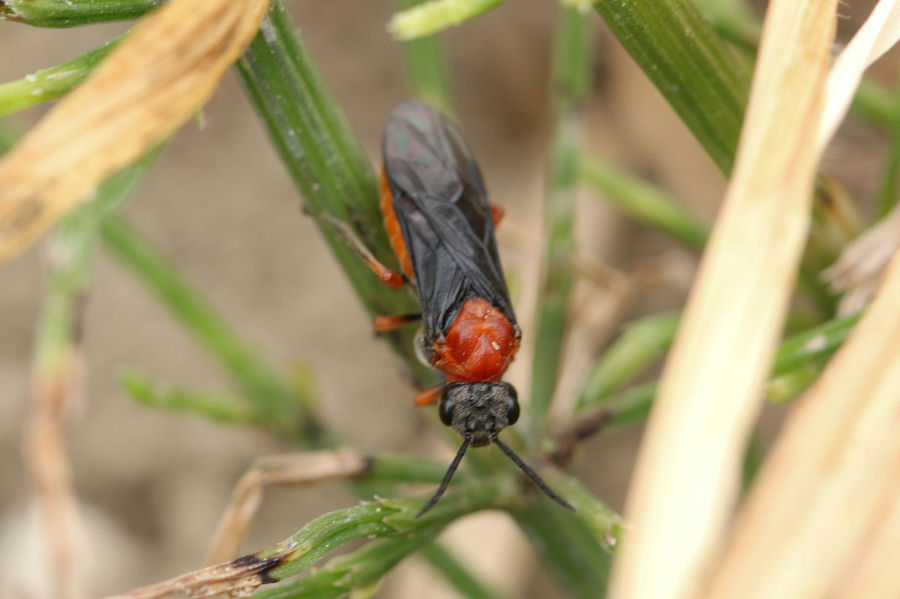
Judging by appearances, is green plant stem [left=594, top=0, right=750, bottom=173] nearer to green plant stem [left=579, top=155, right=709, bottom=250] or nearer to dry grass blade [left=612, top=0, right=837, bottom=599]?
dry grass blade [left=612, top=0, right=837, bottom=599]

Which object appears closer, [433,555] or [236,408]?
[236,408]

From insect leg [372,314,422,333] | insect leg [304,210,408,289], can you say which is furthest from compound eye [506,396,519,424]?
insect leg [304,210,408,289]

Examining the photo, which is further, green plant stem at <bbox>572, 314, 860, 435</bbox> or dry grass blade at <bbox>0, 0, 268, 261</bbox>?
green plant stem at <bbox>572, 314, 860, 435</bbox>

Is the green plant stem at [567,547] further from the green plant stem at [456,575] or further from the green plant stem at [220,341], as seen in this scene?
the green plant stem at [220,341]

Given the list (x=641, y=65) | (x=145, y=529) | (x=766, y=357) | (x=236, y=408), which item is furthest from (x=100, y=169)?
(x=145, y=529)

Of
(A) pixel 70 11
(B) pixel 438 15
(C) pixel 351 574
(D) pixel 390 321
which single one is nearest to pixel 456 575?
(D) pixel 390 321

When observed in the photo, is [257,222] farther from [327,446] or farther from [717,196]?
[717,196]
